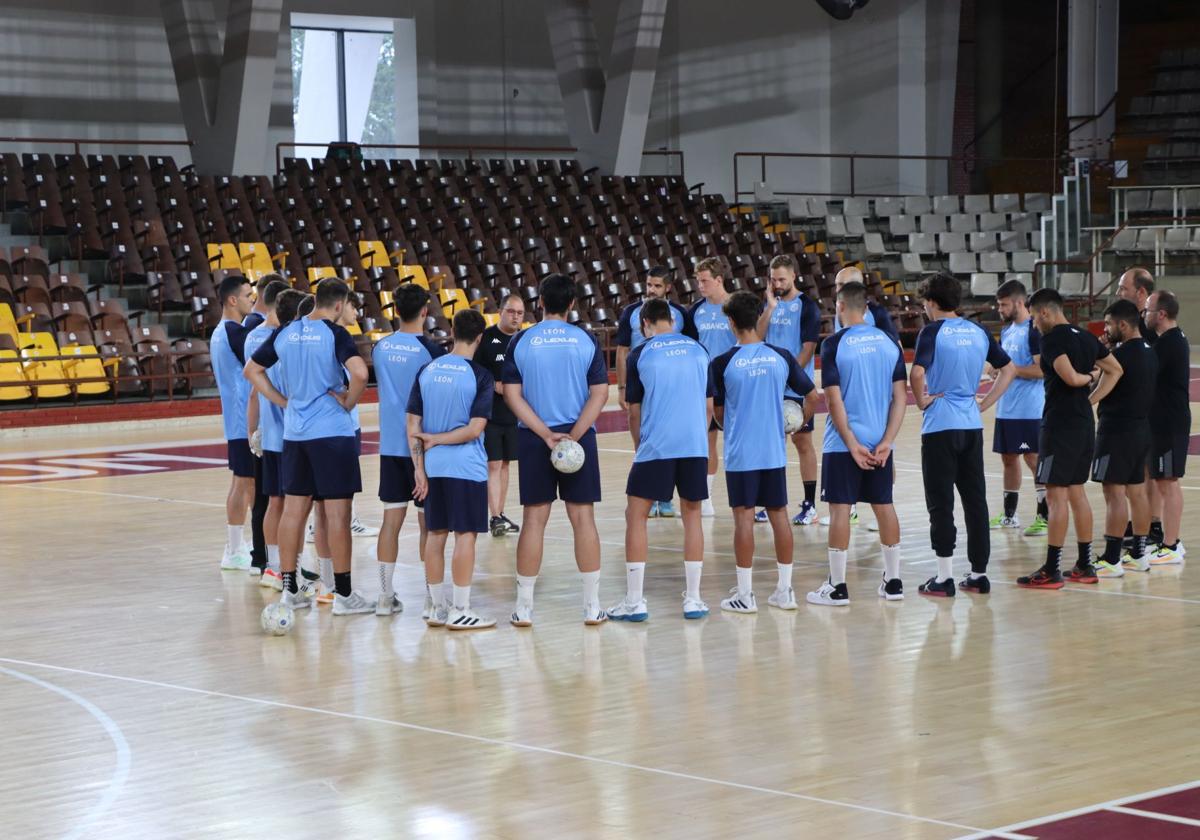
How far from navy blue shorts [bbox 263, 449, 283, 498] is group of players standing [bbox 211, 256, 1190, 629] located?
1cm

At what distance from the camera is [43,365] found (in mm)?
20906

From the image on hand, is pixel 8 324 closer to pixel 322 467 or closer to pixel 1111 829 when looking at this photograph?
pixel 322 467

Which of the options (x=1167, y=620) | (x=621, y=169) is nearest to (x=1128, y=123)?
(x=621, y=169)

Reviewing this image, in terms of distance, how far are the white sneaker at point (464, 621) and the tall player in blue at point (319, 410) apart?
81 cm

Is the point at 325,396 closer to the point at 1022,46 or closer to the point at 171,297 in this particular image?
the point at 171,297

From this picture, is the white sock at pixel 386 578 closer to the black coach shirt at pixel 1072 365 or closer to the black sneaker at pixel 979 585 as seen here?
the black sneaker at pixel 979 585

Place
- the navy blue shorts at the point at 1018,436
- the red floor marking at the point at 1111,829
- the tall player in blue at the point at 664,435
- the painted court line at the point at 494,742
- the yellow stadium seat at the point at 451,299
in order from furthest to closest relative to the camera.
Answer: the yellow stadium seat at the point at 451,299 < the navy blue shorts at the point at 1018,436 < the tall player in blue at the point at 664,435 < the painted court line at the point at 494,742 < the red floor marking at the point at 1111,829

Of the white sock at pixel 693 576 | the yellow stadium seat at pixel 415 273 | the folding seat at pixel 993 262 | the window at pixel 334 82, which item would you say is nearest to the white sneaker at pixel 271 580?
the white sock at pixel 693 576

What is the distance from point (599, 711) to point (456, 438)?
6.41ft

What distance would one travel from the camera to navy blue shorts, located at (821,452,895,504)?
8906 millimetres

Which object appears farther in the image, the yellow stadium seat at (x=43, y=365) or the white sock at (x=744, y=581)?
the yellow stadium seat at (x=43, y=365)

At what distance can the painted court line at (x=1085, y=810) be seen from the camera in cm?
504

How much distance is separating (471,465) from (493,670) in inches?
46.7

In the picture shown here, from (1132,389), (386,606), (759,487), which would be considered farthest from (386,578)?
(1132,389)
